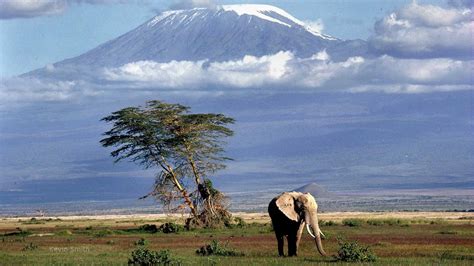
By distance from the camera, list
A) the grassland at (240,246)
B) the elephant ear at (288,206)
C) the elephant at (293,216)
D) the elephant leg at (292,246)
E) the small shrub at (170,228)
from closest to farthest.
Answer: the grassland at (240,246), the elephant leg at (292,246), the elephant at (293,216), the elephant ear at (288,206), the small shrub at (170,228)

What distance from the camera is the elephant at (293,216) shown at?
39.5 metres

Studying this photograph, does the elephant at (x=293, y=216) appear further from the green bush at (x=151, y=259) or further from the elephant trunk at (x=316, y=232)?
the green bush at (x=151, y=259)

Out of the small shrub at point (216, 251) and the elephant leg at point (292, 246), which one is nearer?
the elephant leg at point (292, 246)

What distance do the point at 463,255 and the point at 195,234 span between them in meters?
26.6

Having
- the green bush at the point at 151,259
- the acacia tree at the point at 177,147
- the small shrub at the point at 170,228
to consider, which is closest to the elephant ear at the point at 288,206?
the green bush at the point at 151,259

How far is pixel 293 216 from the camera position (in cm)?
3988

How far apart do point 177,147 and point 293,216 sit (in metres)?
34.6

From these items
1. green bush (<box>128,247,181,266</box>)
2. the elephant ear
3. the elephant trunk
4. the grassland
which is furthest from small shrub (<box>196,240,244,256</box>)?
green bush (<box>128,247,181,266</box>)

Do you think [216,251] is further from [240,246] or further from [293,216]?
[240,246]

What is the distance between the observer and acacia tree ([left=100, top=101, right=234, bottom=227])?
72.2 m

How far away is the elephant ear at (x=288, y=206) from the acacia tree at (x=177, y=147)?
102ft

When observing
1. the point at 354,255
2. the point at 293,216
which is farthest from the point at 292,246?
the point at 354,255

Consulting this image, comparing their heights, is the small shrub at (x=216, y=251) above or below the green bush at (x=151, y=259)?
below

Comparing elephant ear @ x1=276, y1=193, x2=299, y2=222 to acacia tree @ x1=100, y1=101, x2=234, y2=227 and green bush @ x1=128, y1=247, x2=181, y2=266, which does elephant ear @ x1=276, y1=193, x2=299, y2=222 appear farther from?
acacia tree @ x1=100, y1=101, x2=234, y2=227
